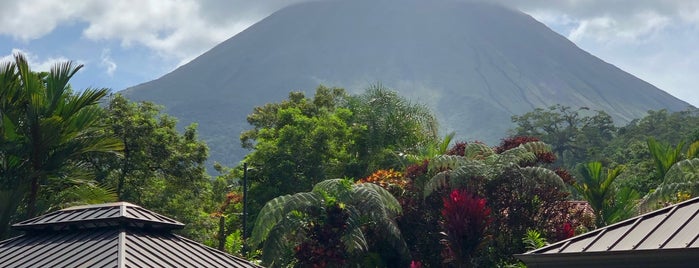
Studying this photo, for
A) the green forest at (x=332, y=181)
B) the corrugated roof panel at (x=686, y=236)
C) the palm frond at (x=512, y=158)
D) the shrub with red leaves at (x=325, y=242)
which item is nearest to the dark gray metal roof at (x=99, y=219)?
the green forest at (x=332, y=181)

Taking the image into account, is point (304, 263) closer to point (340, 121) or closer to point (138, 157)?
point (138, 157)

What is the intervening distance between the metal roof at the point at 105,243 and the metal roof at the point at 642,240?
496 cm

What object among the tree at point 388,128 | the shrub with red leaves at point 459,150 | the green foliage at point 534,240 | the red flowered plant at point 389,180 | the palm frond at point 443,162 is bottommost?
the green foliage at point 534,240

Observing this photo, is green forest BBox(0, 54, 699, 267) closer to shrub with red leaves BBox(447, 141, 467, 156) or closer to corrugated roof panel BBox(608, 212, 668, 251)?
shrub with red leaves BBox(447, 141, 467, 156)

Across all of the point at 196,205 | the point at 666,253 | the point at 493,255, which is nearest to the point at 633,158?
the point at 196,205

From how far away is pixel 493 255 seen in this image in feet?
73.2

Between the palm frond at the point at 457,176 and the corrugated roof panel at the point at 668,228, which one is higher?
the palm frond at the point at 457,176

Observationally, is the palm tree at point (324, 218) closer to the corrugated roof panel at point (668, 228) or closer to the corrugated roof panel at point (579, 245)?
the corrugated roof panel at point (579, 245)

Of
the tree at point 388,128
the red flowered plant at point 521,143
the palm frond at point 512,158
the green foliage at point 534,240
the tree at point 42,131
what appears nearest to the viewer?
the tree at point 42,131

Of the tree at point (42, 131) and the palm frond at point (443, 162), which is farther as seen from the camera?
the palm frond at point (443, 162)

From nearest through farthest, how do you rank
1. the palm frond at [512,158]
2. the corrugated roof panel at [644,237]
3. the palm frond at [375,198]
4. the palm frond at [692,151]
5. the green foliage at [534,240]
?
the corrugated roof panel at [644,237], the green foliage at [534,240], the palm frond at [375,198], the palm frond at [512,158], the palm frond at [692,151]

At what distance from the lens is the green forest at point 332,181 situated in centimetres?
1822

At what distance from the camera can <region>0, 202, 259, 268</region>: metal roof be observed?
41.9 ft

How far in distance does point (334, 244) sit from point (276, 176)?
12119mm
